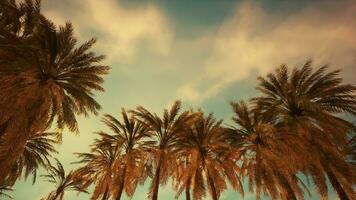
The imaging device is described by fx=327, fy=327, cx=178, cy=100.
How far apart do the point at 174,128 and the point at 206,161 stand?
3499 mm

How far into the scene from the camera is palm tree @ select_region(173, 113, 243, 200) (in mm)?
22266

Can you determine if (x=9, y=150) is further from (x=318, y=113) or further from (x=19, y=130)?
(x=318, y=113)

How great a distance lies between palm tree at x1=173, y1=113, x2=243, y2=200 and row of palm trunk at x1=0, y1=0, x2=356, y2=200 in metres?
0.07

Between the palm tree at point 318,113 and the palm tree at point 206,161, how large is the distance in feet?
13.2

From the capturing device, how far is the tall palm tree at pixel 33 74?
48.5 ft

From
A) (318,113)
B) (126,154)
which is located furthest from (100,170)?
(318,113)

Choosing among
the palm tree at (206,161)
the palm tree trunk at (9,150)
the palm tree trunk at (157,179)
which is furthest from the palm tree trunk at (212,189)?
the palm tree trunk at (9,150)

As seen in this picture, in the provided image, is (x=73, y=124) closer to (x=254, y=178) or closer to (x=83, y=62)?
(x=83, y=62)

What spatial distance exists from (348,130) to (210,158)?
8825 mm

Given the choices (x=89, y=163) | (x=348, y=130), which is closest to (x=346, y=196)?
(x=348, y=130)

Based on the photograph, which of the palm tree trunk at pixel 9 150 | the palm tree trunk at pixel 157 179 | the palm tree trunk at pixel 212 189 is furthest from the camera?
the palm tree trunk at pixel 212 189

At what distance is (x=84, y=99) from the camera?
717 inches

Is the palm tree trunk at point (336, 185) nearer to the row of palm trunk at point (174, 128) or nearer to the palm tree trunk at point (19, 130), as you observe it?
the row of palm trunk at point (174, 128)

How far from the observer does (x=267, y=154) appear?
2002cm
